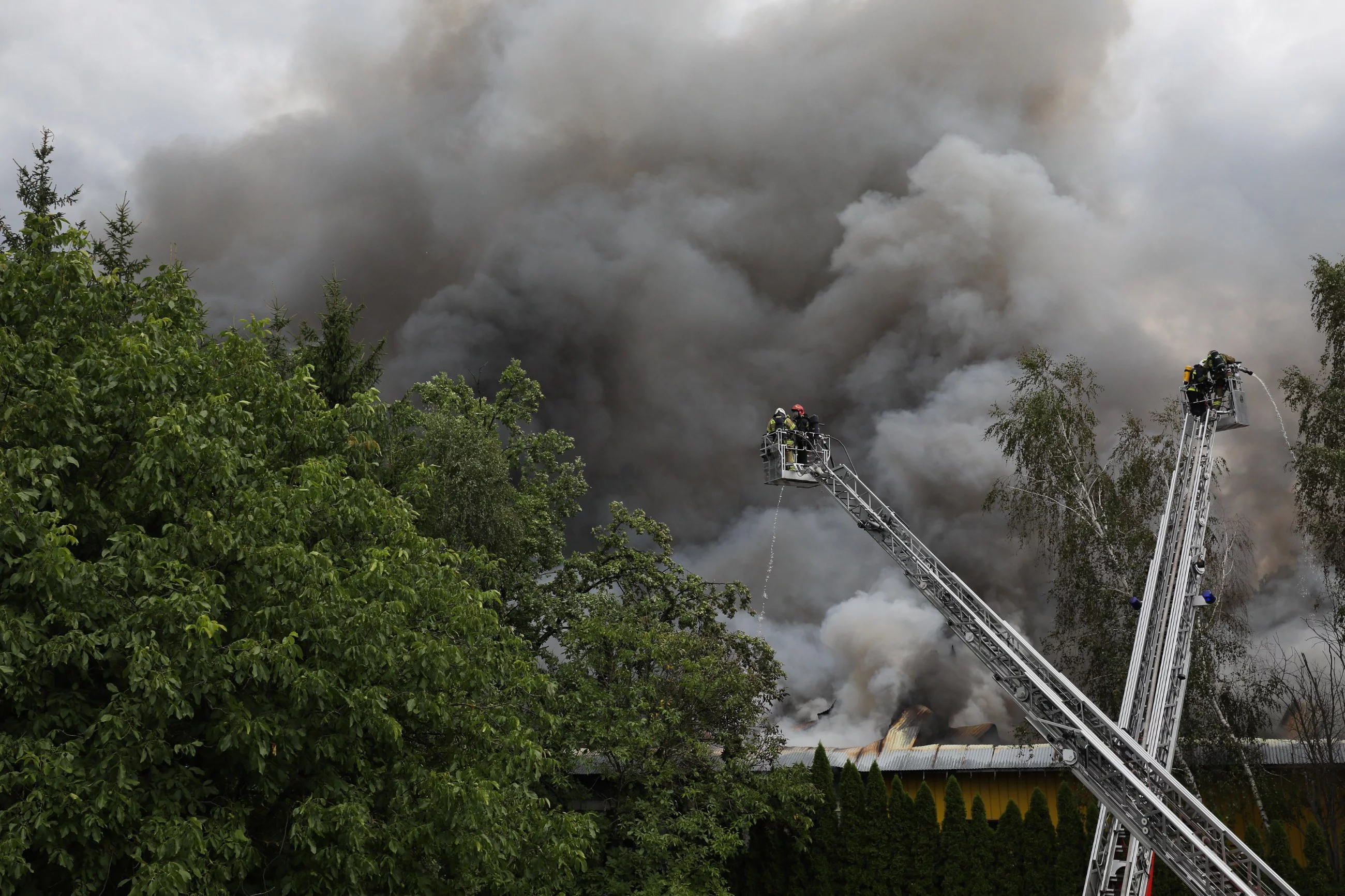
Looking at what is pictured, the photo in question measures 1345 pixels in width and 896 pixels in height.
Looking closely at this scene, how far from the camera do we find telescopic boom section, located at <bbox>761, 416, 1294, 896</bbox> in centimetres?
1414

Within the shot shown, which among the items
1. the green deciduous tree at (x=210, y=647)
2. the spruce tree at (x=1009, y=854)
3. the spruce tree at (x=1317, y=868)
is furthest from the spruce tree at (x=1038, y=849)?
the green deciduous tree at (x=210, y=647)

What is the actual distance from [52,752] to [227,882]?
245 cm

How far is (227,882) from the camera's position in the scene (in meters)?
11.2

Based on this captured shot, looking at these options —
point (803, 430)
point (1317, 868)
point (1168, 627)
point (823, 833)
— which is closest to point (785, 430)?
point (803, 430)

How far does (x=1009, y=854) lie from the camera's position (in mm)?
25141

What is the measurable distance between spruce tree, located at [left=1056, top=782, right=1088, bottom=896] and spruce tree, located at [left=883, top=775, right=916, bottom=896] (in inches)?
138

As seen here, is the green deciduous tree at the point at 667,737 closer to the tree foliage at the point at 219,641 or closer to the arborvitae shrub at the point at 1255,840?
the tree foliage at the point at 219,641

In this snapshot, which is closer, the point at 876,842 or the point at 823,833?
the point at 876,842

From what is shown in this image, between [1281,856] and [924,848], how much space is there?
783 cm

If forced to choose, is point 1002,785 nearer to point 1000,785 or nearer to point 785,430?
point 1000,785

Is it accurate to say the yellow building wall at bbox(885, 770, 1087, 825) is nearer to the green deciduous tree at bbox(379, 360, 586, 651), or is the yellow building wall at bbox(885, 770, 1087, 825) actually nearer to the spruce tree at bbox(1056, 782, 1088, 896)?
the spruce tree at bbox(1056, 782, 1088, 896)

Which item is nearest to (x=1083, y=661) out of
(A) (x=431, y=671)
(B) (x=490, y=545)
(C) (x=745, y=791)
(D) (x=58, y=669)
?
(C) (x=745, y=791)

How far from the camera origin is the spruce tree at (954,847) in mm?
25266

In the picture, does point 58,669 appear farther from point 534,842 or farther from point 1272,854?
point 1272,854
